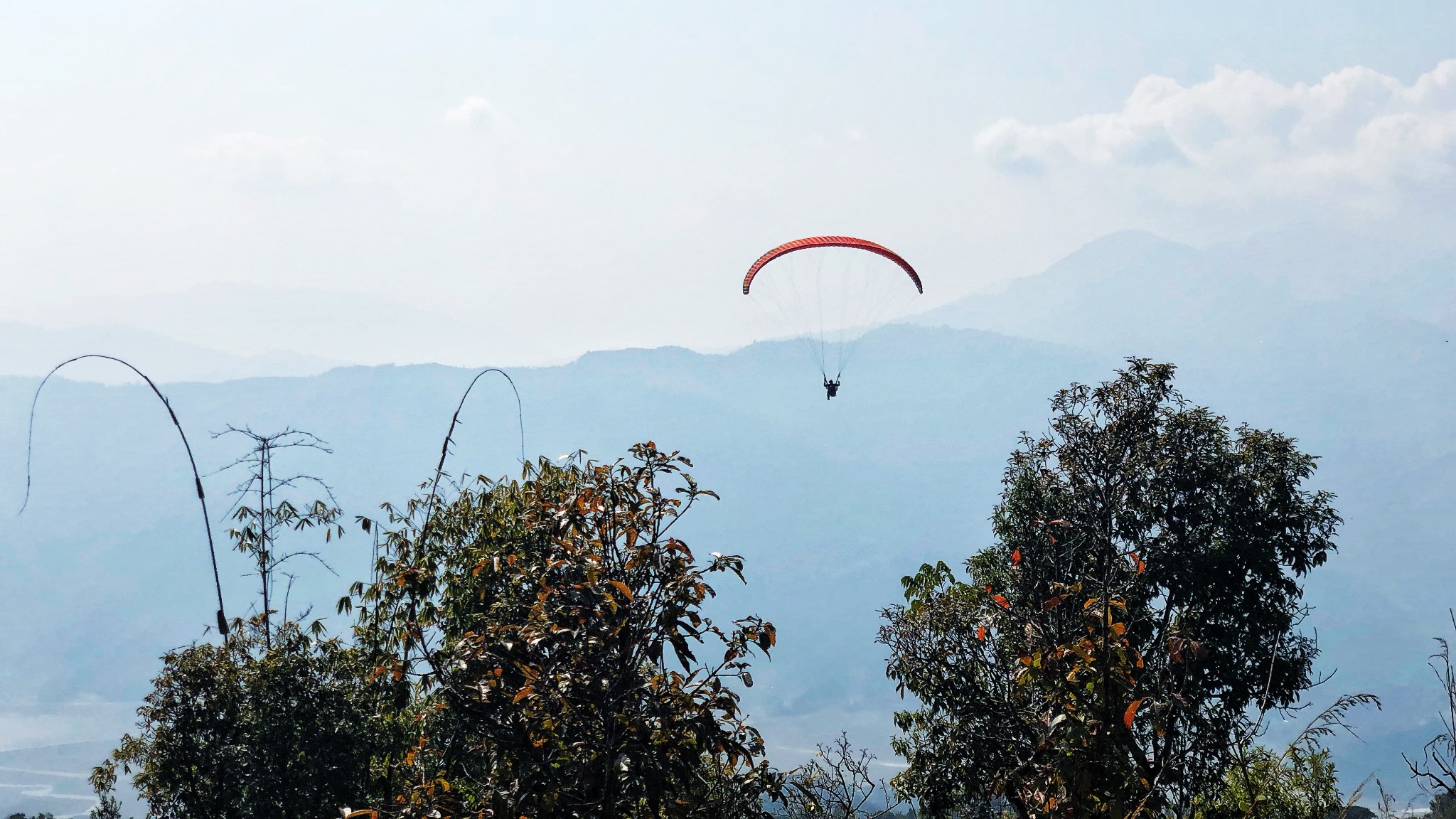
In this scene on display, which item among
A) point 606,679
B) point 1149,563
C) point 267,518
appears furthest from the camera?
point 1149,563

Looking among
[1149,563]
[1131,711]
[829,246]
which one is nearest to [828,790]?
[1131,711]

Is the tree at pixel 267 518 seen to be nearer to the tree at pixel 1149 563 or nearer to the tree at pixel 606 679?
the tree at pixel 606 679

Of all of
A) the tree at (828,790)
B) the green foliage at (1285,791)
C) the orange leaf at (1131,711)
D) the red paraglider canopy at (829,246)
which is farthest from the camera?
the red paraglider canopy at (829,246)

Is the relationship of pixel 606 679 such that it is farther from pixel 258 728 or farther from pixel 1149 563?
pixel 1149 563

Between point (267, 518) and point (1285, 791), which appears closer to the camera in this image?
point (1285, 791)

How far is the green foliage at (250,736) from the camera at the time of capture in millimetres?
10898

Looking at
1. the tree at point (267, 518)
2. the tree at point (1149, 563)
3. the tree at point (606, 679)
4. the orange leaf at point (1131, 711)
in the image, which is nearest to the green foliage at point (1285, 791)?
the tree at point (1149, 563)

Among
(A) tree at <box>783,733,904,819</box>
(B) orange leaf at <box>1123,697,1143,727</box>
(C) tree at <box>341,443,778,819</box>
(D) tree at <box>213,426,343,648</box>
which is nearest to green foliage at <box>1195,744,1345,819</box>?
(A) tree at <box>783,733,904,819</box>

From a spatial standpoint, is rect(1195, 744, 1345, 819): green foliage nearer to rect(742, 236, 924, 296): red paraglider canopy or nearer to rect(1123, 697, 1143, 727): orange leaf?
rect(1123, 697, 1143, 727): orange leaf

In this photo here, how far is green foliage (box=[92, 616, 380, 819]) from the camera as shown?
10.9 m

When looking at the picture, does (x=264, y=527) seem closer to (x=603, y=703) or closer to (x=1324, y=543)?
(x=603, y=703)

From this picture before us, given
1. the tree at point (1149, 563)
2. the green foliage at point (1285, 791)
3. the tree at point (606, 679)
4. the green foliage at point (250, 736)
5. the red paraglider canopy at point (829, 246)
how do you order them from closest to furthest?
the tree at point (606, 679)
the green foliage at point (250, 736)
the green foliage at point (1285, 791)
the tree at point (1149, 563)
the red paraglider canopy at point (829, 246)

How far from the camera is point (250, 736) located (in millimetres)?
11086

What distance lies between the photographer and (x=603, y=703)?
18.0 ft
